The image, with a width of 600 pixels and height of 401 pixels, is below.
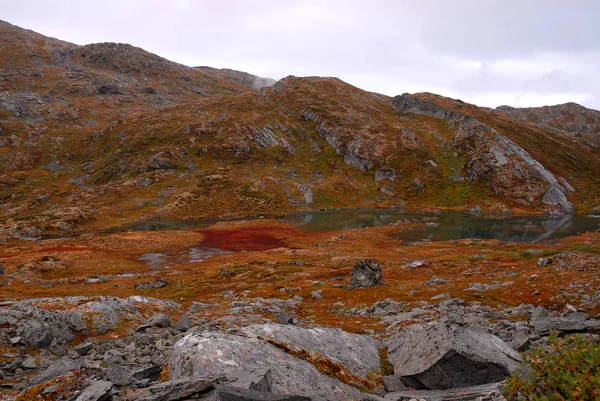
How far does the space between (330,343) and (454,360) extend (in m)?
4.60

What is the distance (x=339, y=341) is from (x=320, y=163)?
164303mm

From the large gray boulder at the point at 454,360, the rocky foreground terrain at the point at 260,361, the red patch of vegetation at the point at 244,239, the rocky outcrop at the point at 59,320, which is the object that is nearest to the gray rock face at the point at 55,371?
the rocky foreground terrain at the point at 260,361

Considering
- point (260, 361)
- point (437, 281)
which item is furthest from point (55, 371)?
point (437, 281)

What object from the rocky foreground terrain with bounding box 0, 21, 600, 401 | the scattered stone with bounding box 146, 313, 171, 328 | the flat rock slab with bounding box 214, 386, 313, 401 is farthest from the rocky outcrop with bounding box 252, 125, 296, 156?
the flat rock slab with bounding box 214, 386, 313, 401

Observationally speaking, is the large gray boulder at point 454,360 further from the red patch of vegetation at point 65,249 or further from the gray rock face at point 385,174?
the gray rock face at point 385,174

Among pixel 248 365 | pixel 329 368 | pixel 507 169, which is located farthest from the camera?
pixel 507 169

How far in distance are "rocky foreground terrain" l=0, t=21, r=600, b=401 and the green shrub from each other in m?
4.43

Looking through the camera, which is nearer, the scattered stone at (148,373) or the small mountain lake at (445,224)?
the scattered stone at (148,373)

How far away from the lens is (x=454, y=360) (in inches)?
437

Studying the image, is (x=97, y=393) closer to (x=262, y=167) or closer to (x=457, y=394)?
(x=457, y=394)

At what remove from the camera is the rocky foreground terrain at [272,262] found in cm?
1108

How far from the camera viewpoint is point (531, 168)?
478 ft

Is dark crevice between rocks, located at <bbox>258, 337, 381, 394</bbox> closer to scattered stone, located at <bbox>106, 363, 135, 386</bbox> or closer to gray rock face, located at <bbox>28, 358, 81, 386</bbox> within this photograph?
scattered stone, located at <bbox>106, 363, 135, 386</bbox>

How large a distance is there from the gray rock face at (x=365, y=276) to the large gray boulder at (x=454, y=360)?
81.6 feet
